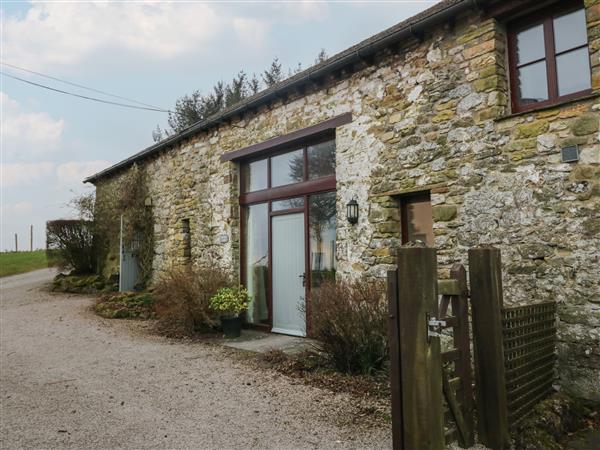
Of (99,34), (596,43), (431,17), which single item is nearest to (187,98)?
(99,34)

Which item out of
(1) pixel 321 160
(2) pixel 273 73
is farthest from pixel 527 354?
(2) pixel 273 73

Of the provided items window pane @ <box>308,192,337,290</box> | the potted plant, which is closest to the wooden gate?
window pane @ <box>308,192,337,290</box>

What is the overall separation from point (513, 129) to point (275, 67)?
17123 mm

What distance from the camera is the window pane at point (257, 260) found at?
8.27 m

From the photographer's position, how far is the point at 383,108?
6.05 metres

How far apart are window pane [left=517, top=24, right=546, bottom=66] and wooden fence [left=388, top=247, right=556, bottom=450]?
107 inches

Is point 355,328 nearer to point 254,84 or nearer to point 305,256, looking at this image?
point 305,256

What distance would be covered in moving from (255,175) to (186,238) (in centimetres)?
273

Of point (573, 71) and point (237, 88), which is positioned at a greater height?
point (237, 88)

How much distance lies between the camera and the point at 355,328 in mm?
4773

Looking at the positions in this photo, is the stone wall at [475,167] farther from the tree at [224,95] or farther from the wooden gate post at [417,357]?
the tree at [224,95]

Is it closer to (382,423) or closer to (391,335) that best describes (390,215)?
(382,423)

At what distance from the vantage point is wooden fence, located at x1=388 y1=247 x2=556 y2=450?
2.53 metres

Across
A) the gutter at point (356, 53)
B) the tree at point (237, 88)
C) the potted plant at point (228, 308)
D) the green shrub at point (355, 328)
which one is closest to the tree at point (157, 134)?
the tree at point (237, 88)
